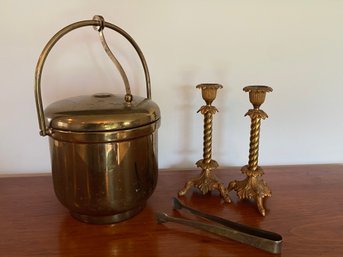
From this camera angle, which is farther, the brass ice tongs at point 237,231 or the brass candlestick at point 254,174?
the brass candlestick at point 254,174

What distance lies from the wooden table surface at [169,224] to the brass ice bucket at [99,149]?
0.04 metres

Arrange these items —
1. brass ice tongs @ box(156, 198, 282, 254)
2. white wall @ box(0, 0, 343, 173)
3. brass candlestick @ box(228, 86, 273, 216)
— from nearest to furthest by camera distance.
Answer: brass ice tongs @ box(156, 198, 282, 254) → brass candlestick @ box(228, 86, 273, 216) → white wall @ box(0, 0, 343, 173)

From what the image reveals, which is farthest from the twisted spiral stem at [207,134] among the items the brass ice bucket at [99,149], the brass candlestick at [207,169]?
the brass ice bucket at [99,149]

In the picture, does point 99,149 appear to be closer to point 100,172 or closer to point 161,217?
point 100,172

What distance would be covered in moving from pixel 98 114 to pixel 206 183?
0.30 meters

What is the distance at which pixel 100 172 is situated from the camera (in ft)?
1.85

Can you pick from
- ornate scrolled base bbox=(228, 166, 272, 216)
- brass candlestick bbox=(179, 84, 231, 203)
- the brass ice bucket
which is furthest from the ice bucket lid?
ornate scrolled base bbox=(228, 166, 272, 216)

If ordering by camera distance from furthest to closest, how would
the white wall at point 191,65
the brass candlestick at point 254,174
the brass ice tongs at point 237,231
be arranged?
the white wall at point 191,65
the brass candlestick at point 254,174
the brass ice tongs at point 237,231

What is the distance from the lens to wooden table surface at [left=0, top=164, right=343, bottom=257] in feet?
1.76

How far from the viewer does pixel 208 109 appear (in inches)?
26.9

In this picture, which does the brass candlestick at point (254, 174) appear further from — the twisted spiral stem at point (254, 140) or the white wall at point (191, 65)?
the white wall at point (191, 65)

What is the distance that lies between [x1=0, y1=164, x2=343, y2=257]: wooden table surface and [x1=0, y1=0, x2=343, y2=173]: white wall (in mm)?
134

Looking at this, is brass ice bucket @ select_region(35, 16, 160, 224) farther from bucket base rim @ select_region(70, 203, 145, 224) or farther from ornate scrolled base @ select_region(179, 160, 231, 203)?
→ ornate scrolled base @ select_region(179, 160, 231, 203)

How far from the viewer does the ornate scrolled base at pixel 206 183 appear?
2.31 ft
